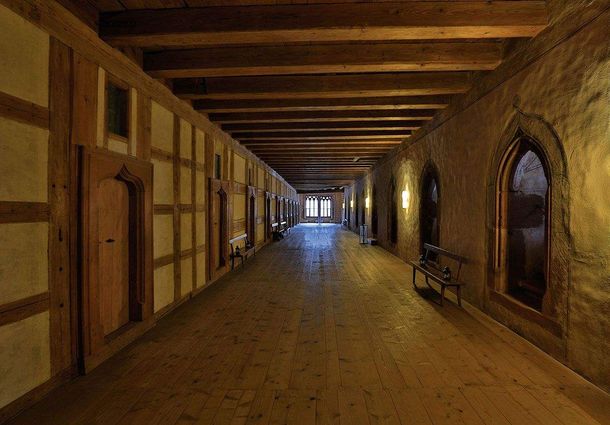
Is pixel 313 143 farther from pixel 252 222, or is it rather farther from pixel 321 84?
pixel 321 84

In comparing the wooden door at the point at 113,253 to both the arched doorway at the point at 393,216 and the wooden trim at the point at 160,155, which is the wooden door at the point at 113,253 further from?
the arched doorway at the point at 393,216

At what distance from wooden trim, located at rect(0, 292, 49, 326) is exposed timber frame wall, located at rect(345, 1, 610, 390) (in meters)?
4.40

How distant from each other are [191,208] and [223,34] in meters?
2.88

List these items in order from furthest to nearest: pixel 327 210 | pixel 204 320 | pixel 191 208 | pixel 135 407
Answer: pixel 327 210 < pixel 191 208 < pixel 204 320 < pixel 135 407

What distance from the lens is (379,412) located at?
93.6 inches

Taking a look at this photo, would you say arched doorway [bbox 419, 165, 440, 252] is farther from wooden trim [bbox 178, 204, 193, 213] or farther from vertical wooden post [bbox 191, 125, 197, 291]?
wooden trim [bbox 178, 204, 193, 213]

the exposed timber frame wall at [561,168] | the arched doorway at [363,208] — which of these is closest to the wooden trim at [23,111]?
the exposed timber frame wall at [561,168]

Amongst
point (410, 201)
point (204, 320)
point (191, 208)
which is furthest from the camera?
point (410, 201)

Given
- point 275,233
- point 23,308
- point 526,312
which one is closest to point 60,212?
point 23,308

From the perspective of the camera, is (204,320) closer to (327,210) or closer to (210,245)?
(210,245)

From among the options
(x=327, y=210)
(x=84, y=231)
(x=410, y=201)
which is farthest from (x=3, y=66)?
(x=327, y=210)

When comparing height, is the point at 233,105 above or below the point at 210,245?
above

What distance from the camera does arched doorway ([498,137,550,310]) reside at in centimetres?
426

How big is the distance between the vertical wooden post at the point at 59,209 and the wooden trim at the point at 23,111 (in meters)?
0.07
